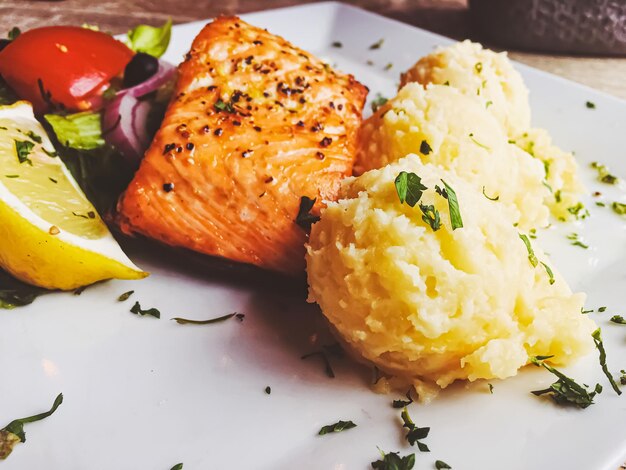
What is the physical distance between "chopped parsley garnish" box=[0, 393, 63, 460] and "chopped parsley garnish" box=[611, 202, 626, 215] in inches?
98.6

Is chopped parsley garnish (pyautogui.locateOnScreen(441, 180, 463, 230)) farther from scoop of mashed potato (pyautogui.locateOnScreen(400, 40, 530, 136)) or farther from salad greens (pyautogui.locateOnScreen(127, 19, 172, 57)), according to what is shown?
salad greens (pyautogui.locateOnScreen(127, 19, 172, 57))

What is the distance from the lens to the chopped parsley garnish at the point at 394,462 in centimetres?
183

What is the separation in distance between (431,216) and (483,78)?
133cm

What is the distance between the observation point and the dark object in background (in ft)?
14.9

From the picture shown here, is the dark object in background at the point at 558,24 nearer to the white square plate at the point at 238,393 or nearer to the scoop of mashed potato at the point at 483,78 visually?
the scoop of mashed potato at the point at 483,78

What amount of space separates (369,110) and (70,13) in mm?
3015

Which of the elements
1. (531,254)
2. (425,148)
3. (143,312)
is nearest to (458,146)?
(425,148)

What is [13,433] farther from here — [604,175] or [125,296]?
[604,175]

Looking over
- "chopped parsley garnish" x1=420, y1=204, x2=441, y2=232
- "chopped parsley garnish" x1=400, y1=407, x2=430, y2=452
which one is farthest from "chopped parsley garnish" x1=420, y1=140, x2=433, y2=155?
"chopped parsley garnish" x1=400, y1=407, x2=430, y2=452

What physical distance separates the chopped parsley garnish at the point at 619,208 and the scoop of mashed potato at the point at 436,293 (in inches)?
38.9

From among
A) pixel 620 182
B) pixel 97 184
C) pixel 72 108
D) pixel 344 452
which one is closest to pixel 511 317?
pixel 344 452

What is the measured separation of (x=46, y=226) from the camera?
2.35m

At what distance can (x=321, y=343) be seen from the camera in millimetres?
2373

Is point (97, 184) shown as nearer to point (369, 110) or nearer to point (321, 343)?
point (321, 343)
